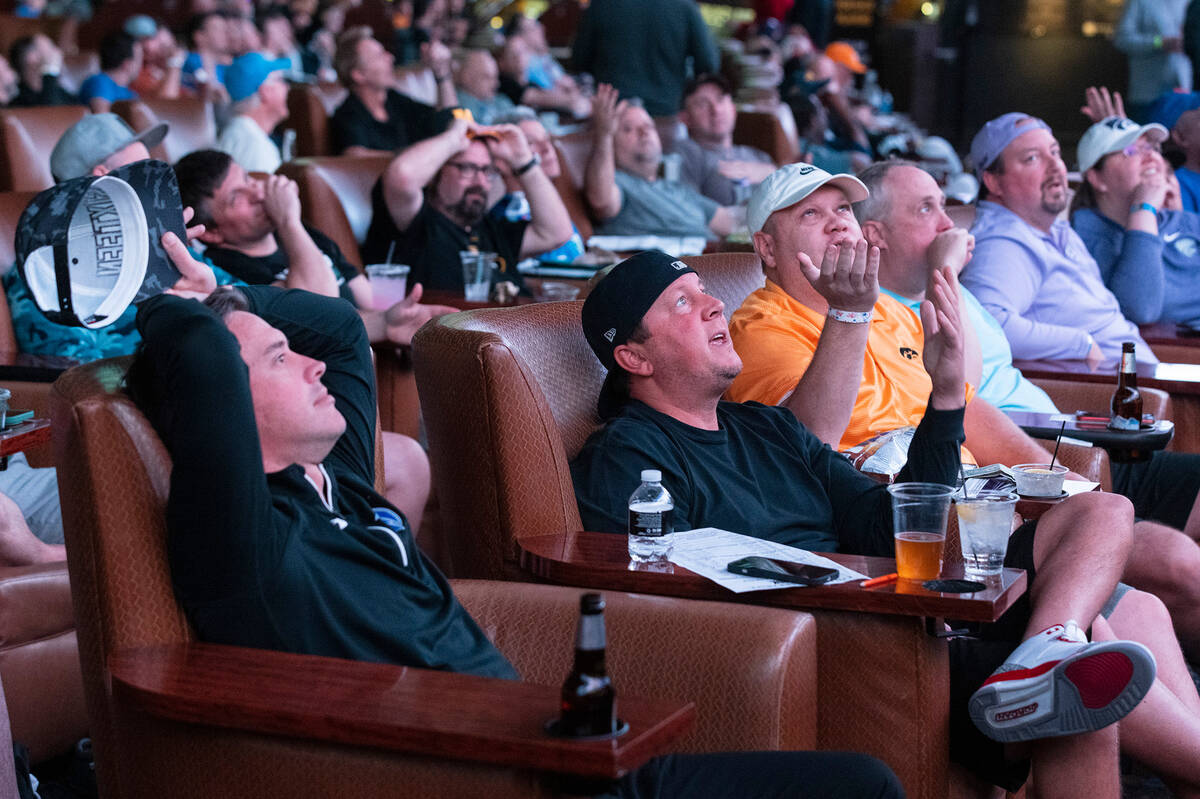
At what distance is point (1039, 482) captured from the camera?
2336 mm

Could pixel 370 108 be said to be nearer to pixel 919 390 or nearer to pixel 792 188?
pixel 792 188

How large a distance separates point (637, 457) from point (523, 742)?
0.91 m

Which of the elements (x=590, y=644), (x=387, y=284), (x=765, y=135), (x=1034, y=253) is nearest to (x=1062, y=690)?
(x=590, y=644)

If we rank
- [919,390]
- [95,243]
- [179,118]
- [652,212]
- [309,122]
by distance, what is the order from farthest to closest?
[309,122] < [179,118] < [652,212] < [919,390] < [95,243]

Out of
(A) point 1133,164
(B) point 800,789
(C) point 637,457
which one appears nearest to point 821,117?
(A) point 1133,164

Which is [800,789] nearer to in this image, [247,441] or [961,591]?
[961,591]

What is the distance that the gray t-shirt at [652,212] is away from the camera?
5.13m

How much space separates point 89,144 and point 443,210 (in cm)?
104

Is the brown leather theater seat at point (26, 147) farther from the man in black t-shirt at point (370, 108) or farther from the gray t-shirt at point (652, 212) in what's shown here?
the gray t-shirt at point (652, 212)

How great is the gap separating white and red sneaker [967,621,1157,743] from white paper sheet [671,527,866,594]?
22 centimetres

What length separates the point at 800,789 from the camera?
5.03 feet

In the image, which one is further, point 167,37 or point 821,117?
point 167,37

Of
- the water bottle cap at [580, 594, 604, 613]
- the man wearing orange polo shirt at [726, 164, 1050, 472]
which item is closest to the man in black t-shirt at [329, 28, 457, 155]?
the man wearing orange polo shirt at [726, 164, 1050, 472]

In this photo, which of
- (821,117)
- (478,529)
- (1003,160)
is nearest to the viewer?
(478,529)
